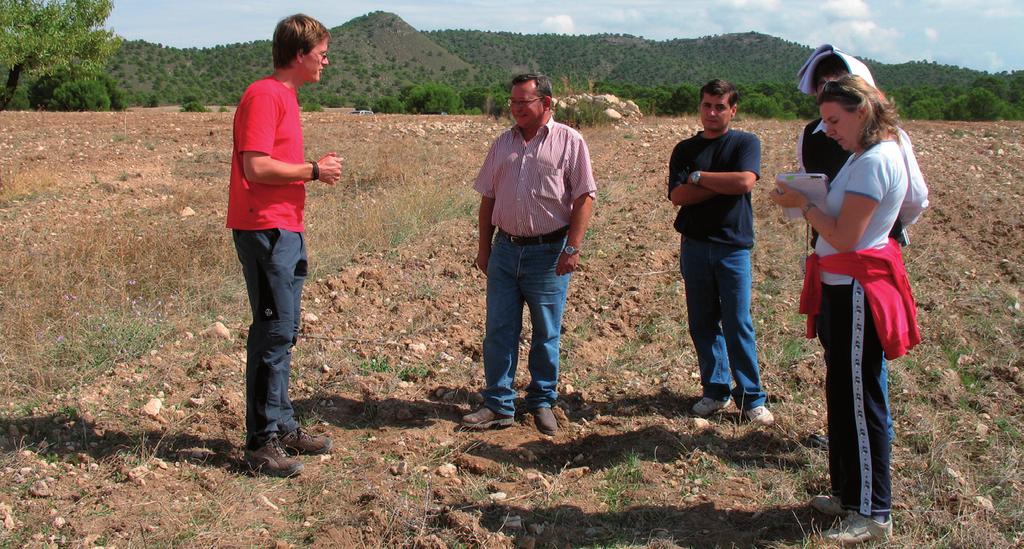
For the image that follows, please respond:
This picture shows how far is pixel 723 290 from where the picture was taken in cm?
404

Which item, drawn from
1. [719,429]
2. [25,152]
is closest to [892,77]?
[25,152]

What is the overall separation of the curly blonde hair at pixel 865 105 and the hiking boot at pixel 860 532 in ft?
4.48

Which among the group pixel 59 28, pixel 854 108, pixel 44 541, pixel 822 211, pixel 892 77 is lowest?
pixel 44 541

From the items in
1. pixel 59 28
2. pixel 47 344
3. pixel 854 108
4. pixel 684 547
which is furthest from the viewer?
pixel 59 28

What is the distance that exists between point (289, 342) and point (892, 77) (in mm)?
61447

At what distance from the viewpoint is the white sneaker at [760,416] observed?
415 cm

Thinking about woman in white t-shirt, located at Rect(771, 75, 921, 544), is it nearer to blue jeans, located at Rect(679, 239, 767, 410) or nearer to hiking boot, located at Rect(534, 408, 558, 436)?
blue jeans, located at Rect(679, 239, 767, 410)

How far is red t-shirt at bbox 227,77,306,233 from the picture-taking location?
10.8 ft

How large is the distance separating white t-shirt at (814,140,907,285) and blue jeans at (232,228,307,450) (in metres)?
2.15

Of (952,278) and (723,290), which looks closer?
(723,290)

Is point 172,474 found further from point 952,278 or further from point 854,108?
point 952,278

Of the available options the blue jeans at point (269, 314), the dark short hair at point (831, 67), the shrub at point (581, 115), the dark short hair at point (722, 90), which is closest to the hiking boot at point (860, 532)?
the dark short hair at point (831, 67)

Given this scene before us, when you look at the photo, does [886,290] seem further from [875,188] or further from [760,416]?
[760,416]

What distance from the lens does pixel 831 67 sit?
11.4 feet
